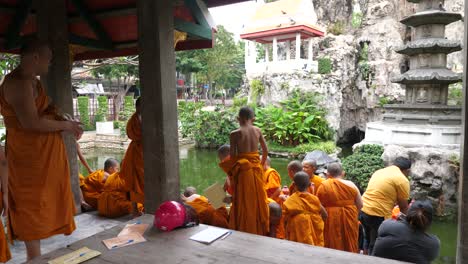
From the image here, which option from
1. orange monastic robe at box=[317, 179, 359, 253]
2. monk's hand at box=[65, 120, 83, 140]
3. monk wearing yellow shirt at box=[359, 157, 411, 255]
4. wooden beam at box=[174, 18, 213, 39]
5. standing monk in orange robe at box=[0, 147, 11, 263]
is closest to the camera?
standing monk in orange robe at box=[0, 147, 11, 263]

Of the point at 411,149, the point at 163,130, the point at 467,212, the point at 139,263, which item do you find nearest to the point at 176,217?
the point at 139,263

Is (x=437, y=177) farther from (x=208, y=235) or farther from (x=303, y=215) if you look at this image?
(x=208, y=235)

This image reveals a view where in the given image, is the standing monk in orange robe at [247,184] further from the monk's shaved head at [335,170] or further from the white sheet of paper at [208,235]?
the white sheet of paper at [208,235]

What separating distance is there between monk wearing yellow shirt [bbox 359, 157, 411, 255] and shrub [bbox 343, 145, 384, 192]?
591 cm

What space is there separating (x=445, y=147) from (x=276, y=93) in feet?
34.4

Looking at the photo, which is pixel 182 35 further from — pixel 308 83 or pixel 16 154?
pixel 308 83

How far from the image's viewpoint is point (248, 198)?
3.53m

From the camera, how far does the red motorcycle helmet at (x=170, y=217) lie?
6.40ft

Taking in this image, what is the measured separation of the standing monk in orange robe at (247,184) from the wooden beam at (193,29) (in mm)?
838

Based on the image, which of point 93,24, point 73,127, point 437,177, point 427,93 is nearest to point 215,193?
point 73,127

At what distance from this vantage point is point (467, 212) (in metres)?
1.59

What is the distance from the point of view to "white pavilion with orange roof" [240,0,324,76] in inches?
743

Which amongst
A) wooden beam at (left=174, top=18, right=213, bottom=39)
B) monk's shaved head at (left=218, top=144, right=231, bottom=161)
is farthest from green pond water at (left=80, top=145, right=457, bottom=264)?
wooden beam at (left=174, top=18, right=213, bottom=39)

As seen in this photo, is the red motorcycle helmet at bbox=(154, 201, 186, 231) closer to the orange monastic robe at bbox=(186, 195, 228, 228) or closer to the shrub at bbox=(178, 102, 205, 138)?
the orange monastic robe at bbox=(186, 195, 228, 228)
